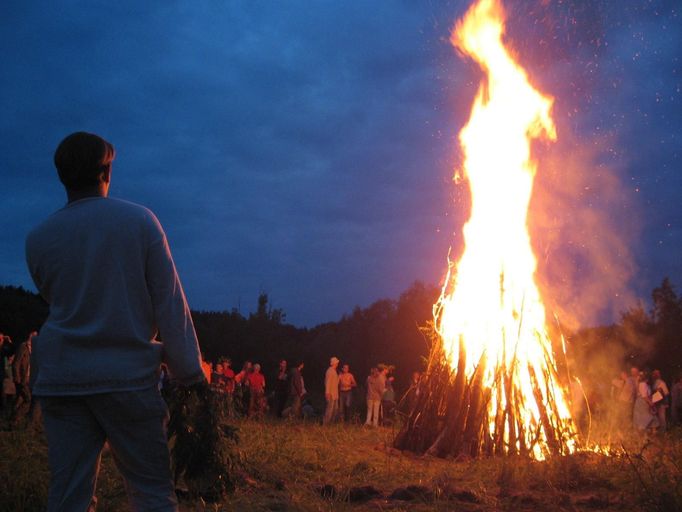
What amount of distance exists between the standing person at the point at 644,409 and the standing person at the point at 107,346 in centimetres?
1373

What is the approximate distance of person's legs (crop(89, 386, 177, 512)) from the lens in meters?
2.47

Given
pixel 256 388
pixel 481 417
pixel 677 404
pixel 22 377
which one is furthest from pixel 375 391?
pixel 22 377

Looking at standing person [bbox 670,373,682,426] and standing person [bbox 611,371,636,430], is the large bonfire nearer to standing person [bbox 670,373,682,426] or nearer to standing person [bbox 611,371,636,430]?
standing person [bbox 611,371,636,430]

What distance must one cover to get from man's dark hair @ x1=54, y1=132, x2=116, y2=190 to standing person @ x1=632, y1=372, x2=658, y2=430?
13.9 m

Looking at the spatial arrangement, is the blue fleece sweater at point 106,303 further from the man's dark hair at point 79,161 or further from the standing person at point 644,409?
the standing person at point 644,409

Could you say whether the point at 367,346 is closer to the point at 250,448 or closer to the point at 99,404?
the point at 250,448

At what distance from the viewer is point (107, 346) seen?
2.53 metres

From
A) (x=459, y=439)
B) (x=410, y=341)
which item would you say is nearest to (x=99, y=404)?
(x=459, y=439)

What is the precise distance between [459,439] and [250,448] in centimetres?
260

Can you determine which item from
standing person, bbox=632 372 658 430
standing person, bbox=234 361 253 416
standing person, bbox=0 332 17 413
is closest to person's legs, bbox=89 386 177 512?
standing person, bbox=0 332 17 413

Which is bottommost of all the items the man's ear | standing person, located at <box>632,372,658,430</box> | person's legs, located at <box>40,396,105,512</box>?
person's legs, located at <box>40,396,105,512</box>

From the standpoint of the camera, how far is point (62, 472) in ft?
8.09

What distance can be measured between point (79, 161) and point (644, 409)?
47.1ft

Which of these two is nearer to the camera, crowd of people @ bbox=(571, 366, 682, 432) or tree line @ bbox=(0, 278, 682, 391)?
crowd of people @ bbox=(571, 366, 682, 432)
